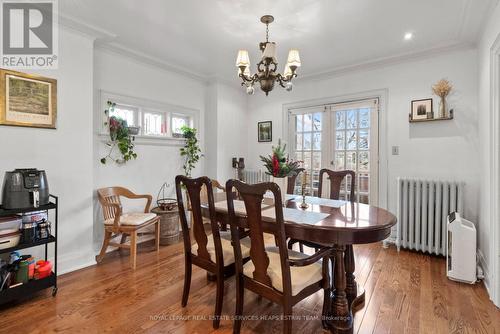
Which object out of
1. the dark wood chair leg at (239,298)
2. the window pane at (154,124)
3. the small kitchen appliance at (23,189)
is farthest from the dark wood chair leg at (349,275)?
the window pane at (154,124)

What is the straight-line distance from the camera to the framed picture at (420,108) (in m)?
3.14

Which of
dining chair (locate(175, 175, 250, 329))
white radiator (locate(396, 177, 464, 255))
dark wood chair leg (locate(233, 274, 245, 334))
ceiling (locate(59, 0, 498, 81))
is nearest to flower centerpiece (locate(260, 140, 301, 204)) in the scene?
dining chair (locate(175, 175, 250, 329))

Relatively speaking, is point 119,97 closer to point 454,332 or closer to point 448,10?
point 448,10

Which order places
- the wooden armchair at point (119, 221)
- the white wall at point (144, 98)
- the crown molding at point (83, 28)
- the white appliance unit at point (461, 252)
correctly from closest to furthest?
the white appliance unit at point (461, 252)
the crown molding at point (83, 28)
the wooden armchair at point (119, 221)
the white wall at point (144, 98)

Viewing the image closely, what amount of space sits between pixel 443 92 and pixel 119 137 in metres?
4.01

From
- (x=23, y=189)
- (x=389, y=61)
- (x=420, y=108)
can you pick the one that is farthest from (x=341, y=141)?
(x=23, y=189)

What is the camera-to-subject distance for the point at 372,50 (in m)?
3.16

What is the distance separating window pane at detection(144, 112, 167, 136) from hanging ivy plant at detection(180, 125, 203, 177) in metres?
0.31

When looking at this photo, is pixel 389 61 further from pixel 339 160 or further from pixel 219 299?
pixel 219 299

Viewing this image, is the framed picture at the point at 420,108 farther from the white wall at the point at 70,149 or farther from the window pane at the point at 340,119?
the white wall at the point at 70,149

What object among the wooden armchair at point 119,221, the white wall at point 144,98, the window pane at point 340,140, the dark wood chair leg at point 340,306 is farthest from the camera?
the window pane at point 340,140

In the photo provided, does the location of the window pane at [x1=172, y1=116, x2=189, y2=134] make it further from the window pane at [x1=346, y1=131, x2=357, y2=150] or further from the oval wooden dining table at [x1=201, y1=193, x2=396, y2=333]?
the window pane at [x1=346, y1=131, x2=357, y2=150]

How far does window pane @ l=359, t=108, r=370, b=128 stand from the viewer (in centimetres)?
366

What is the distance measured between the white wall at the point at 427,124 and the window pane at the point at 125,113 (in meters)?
2.99
